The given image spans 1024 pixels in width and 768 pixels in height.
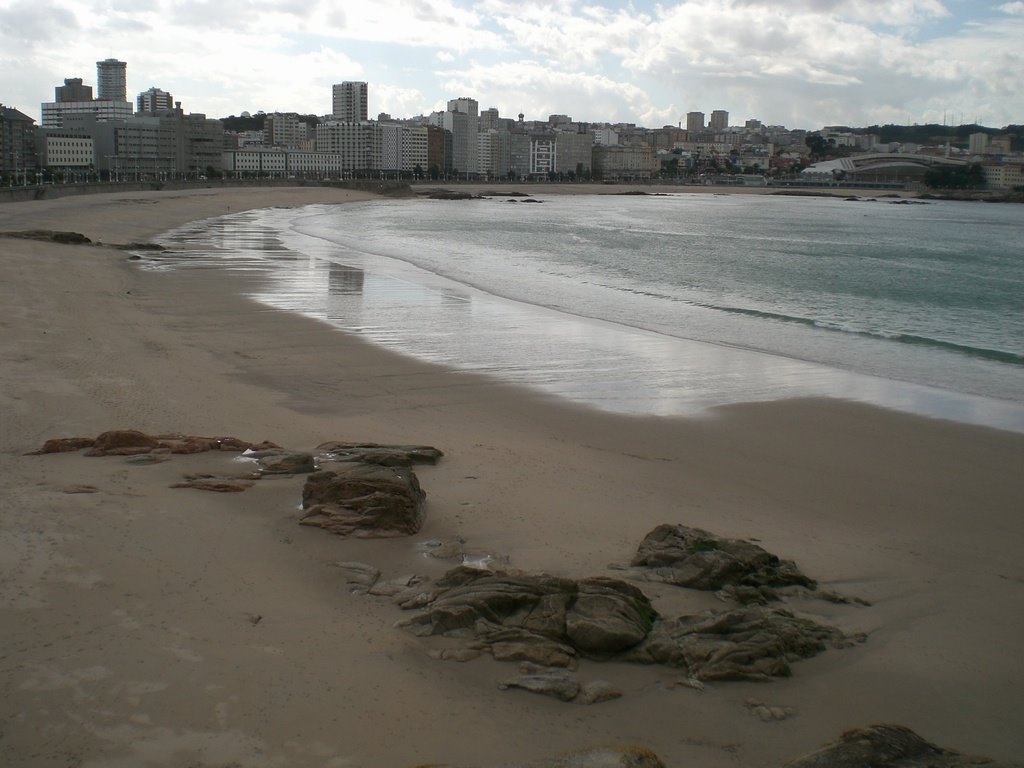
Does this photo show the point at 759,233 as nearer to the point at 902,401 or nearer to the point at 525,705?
the point at 902,401

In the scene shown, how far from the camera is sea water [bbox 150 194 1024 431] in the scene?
1068 centimetres

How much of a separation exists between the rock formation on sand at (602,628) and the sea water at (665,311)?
4.82 m

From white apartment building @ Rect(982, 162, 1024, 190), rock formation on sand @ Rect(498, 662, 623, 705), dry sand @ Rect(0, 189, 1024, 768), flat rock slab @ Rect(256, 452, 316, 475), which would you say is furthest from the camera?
white apartment building @ Rect(982, 162, 1024, 190)

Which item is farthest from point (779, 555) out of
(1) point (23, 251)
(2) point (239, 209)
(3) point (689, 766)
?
(2) point (239, 209)

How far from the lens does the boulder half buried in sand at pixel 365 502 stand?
5234mm

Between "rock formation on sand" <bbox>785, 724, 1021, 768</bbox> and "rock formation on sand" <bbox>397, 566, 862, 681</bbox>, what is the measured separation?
0.74 m

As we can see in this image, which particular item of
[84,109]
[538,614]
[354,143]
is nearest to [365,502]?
[538,614]

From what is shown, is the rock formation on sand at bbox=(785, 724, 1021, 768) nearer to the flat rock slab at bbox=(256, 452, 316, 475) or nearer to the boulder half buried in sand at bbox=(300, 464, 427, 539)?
the boulder half buried in sand at bbox=(300, 464, 427, 539)

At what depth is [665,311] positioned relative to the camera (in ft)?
57.1

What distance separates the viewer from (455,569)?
4.58 m

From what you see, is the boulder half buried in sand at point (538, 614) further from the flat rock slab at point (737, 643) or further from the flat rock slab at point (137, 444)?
the flat rock slab at point (137, 444)

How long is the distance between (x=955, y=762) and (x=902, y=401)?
7594 millimetres

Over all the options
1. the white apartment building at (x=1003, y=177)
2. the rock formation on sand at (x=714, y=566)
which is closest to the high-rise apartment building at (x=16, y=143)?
the rock formation on sand at (x=714, y=566)

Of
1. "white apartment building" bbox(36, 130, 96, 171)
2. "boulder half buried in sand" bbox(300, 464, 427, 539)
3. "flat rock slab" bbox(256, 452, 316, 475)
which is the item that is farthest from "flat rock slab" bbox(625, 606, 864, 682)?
"white apartment building" bbox(36, 130, 96, 171)
